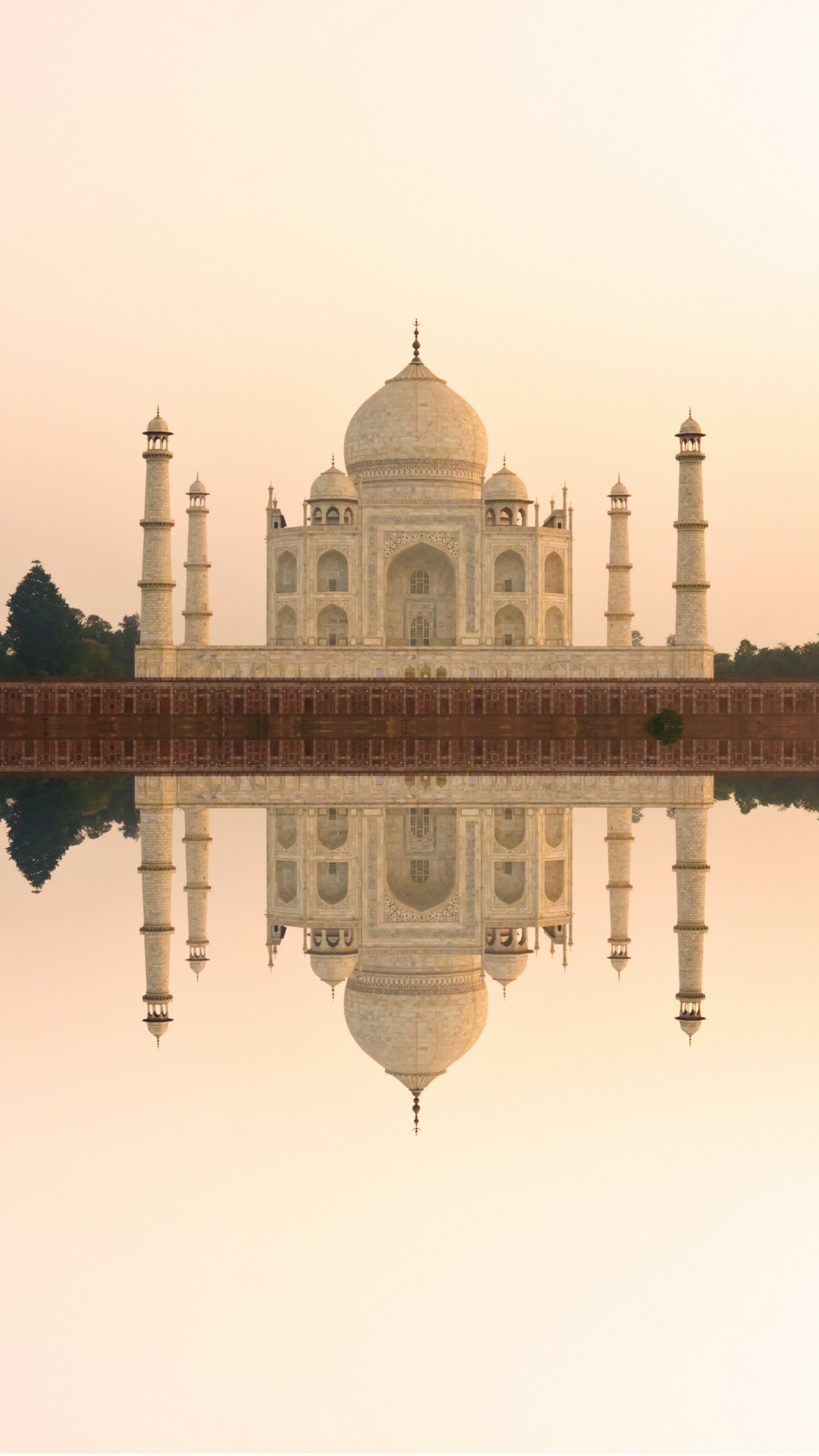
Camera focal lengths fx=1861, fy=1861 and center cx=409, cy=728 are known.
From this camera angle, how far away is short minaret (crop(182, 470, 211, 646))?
106 feet

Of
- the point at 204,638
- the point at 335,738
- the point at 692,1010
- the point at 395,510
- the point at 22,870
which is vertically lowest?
the point at 692,1010

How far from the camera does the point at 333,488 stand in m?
32.2

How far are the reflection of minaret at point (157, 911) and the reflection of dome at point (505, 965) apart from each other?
163 cm

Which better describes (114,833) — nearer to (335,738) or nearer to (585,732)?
(335,738)

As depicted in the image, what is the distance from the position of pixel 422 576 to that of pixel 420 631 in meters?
1.03

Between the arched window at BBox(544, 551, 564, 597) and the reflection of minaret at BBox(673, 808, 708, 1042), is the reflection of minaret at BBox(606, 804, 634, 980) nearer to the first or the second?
the reflection of minaret at BBox(673, 808, 708, 1042)

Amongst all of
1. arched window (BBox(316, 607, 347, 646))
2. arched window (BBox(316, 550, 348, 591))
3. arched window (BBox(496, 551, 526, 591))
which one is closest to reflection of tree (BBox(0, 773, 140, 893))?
arched window (BBox(316, 607, 347, 646))

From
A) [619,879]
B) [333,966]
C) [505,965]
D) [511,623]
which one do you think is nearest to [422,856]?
[619,879]

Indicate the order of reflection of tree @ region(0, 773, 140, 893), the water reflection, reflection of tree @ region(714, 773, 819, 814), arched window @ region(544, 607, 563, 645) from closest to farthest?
the water reflection
reflection of tree @ region(0, 773, 140, 893)
reflection of tree @ region(714, 773, 819, 814)
arched window @ region(544, 607, 563, 645)

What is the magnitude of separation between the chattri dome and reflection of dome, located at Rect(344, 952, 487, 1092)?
70.2 ft

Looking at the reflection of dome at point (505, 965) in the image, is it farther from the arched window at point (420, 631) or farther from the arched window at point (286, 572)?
the arched window at point (286, 572)

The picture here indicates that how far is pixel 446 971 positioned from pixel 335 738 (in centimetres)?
1706

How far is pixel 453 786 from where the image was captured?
17.9 m

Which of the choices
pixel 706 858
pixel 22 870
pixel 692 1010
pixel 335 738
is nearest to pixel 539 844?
pixel 706 858
